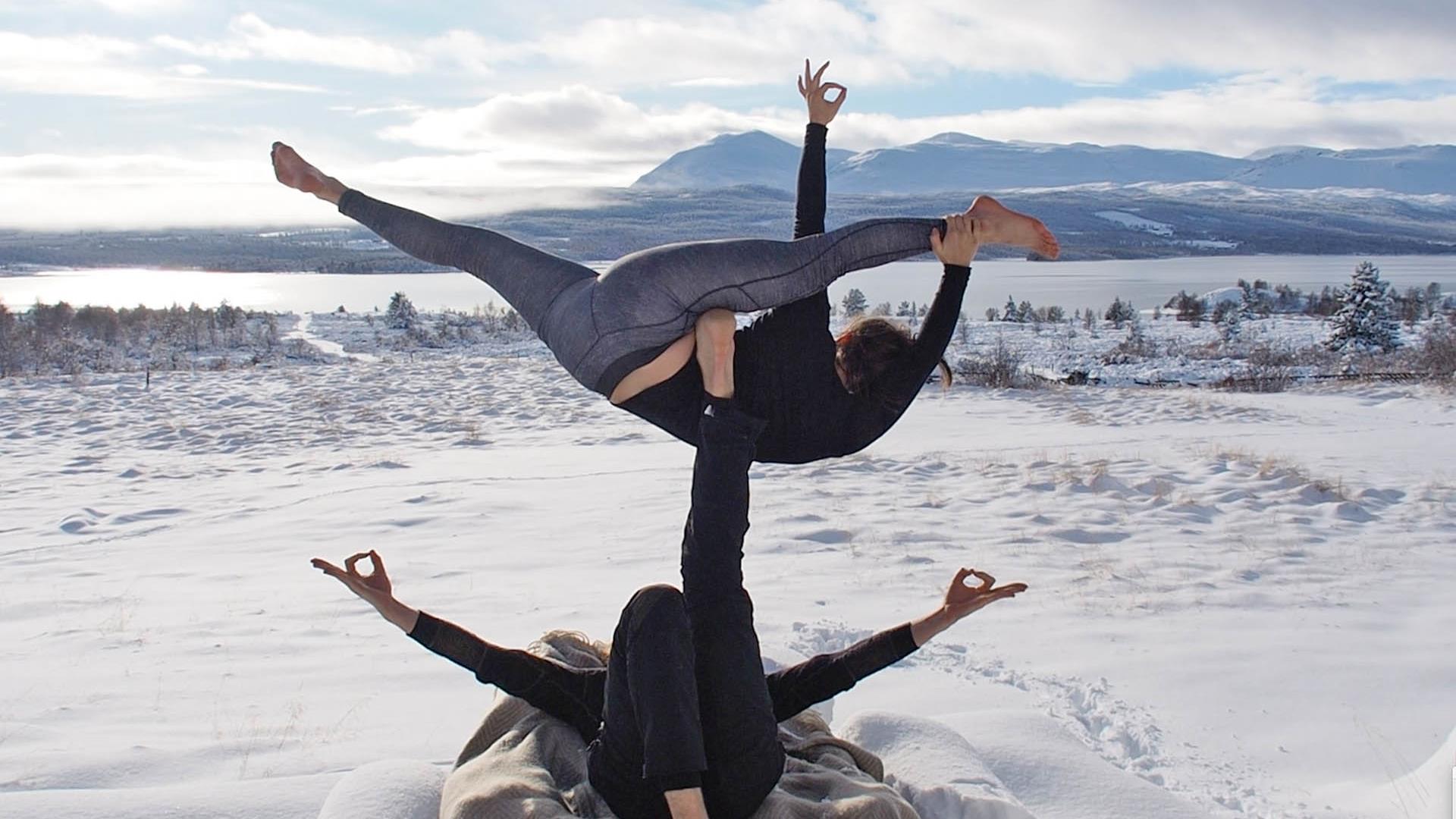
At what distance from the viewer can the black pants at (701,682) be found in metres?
2.31

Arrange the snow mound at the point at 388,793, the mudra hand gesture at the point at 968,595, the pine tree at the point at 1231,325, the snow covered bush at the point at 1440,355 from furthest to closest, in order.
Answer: the pine tree at the point at 1231,325 → the snow covered bush at the point at 1440,355 → the mudra hand gesture at the point at 968,595 → the snow mound at the point at 388,793

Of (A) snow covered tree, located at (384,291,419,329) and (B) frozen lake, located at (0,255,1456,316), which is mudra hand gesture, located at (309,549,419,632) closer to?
(A) snow covered tree, located at (384,291,419,329)

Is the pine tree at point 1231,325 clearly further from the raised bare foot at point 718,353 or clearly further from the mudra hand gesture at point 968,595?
the raised bare foot at point 718,353

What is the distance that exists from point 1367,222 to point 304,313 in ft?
485

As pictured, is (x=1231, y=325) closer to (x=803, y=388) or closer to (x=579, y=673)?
(x=803, y=388)

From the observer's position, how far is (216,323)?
82.6 feet

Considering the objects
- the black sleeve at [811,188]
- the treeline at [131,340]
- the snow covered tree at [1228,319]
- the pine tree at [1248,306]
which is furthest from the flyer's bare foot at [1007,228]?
the pine tree at [1248,306]

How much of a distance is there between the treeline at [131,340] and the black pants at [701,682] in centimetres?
1693

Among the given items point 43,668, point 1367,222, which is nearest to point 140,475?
point 43,668

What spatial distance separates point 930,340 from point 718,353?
64 cm

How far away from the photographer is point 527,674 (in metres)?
2.83

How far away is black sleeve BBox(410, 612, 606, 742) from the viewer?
2.80 meters

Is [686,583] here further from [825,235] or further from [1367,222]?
[1367,222]

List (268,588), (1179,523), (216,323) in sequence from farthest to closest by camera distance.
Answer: (216,323)
(1179,523)
(268,588)
